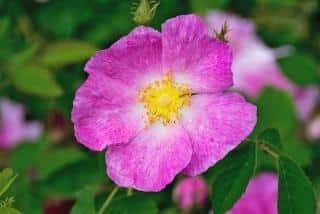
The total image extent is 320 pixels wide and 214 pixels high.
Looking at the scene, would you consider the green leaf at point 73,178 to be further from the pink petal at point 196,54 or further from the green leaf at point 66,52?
the pink petal at point 196,54

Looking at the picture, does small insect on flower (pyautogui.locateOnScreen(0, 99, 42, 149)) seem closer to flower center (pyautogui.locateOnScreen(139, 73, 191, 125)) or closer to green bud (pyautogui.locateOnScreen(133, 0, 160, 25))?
flower center (pyautogui.locateOnScreen(139, 73, 191, 125))

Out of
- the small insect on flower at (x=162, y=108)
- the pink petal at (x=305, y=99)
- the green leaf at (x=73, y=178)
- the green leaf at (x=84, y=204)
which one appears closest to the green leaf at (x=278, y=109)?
the pink petal at (x=305, y=99)

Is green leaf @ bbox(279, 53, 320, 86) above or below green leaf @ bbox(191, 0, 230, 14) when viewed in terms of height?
below

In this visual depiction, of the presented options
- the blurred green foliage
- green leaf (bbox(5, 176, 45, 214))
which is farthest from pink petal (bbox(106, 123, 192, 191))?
green leaf (bbox(5, 176, 45, 214))

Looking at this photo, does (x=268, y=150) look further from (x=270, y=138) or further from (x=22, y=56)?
(x=22, y=56)

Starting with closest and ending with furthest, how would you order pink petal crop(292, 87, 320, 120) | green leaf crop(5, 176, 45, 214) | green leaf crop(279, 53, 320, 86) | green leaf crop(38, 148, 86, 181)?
green leaf crop(5, 176, 45, 214)
green leaf crop(38, 148, 86, 181)
green leaf crop(279, 53, 320, 86)
pink petal crop(292, 87, 320, 120)

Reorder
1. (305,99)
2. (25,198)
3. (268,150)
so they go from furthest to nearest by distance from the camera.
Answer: (305,99) < (25,198) < (268,150)

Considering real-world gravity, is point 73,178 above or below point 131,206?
below

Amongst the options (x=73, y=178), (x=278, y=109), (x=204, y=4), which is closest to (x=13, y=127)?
(x=73, y=178)
